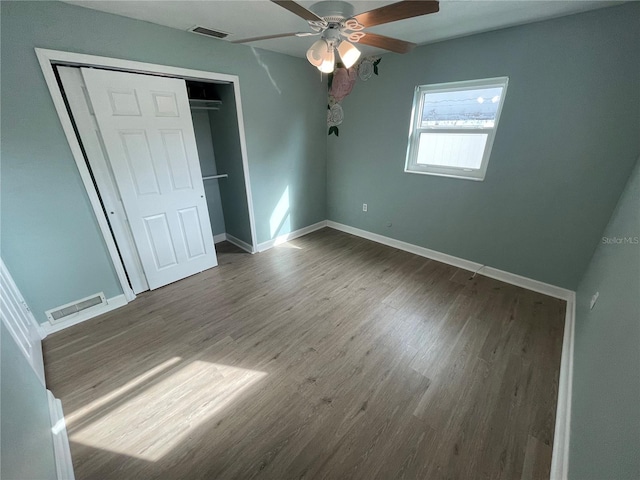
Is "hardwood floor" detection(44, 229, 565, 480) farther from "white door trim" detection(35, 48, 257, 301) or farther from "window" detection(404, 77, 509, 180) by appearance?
"window" detection(404, 77, 509, 180)

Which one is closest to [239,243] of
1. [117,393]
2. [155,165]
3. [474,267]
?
[155,165]

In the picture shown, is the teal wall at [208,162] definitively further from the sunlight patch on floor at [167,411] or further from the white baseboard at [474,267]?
the sunlight patch on floor at [167,411]

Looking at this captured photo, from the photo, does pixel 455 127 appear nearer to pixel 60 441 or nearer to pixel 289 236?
pixel 289 236

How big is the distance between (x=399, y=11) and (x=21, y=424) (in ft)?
8.06

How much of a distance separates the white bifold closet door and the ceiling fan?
150cm

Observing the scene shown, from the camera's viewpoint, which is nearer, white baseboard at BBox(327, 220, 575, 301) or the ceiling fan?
the ceiling fan

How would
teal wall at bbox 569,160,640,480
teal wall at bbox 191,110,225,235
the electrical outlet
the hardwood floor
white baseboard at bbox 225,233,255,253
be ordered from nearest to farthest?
teal wall at bbox 569,160,640,480 < the hardwood floor < the electrical outlet < teal wall at bbox 191,110,225,235 < white baseboard at bbox 225,233,255,253

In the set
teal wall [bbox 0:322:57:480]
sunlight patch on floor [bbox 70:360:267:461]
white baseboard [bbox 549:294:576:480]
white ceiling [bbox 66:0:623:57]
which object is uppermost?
white ceiling [bbox 66:0:623:57]

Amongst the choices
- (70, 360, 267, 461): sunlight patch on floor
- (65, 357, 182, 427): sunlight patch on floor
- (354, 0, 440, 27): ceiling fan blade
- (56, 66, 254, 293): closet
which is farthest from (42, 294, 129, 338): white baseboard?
(354, 0, 440, 27): ceiling fan blade

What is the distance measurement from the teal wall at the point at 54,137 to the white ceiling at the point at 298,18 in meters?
0.14

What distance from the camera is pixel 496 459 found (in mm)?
1282

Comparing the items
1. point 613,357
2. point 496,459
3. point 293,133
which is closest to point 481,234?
point 613,357

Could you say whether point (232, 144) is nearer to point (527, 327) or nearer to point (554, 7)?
point (554, 7)

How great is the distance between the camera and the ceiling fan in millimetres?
1196
